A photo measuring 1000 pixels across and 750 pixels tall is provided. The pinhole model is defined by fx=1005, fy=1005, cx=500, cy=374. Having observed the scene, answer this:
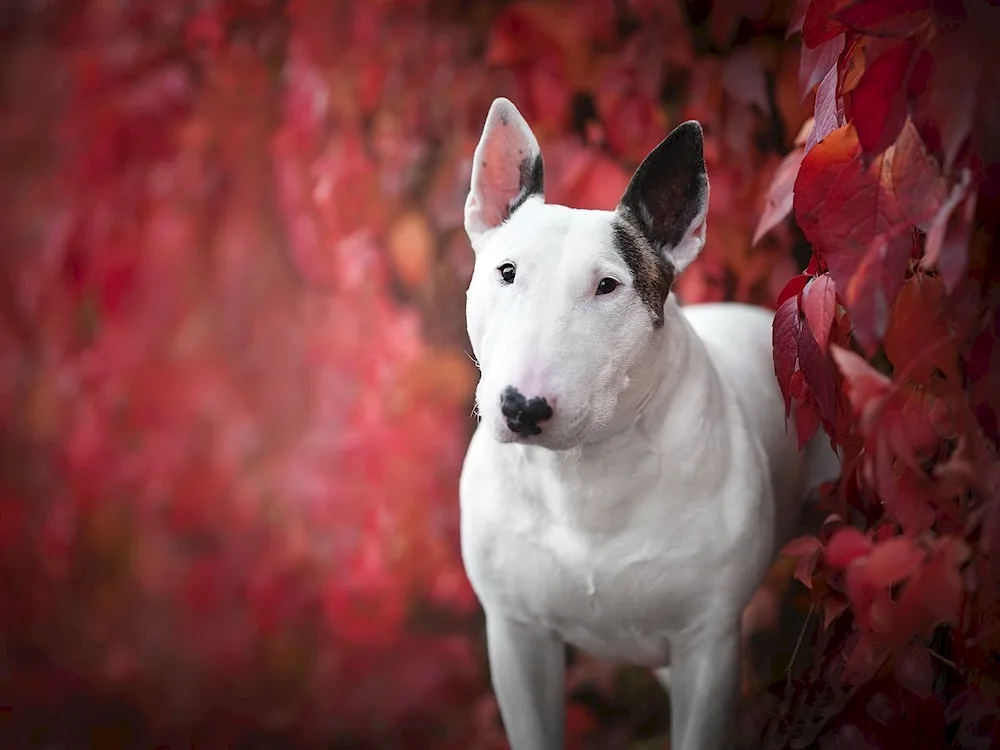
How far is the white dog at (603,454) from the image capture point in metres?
1.32

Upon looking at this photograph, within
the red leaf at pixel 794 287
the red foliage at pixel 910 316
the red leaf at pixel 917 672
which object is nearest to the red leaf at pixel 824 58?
the red foliage at pixel 910 316

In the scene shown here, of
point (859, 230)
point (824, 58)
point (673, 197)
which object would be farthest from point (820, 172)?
point (673, 197)

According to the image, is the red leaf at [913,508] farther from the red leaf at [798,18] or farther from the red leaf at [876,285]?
the red leaf at [798,18]

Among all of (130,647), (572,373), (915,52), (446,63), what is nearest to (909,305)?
(915,52)

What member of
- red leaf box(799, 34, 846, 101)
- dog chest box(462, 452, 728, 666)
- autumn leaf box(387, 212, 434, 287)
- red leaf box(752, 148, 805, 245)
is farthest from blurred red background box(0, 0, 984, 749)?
dog chest box(462, 452, 728, 666)

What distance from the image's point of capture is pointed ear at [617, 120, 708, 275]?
140 cm

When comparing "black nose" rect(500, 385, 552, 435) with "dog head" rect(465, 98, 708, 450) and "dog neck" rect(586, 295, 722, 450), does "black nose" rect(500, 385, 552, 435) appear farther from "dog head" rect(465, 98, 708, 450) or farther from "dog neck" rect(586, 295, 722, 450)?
"dog neck" rect(586, 295, 722, 450)

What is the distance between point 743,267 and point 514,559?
1.10 m

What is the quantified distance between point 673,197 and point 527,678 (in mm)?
823

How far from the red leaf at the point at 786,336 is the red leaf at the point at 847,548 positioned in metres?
0.24

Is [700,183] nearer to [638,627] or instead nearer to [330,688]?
[638,627]

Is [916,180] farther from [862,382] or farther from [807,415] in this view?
[807,415]

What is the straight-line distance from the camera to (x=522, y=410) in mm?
1247

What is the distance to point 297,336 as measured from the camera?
2.66 m
